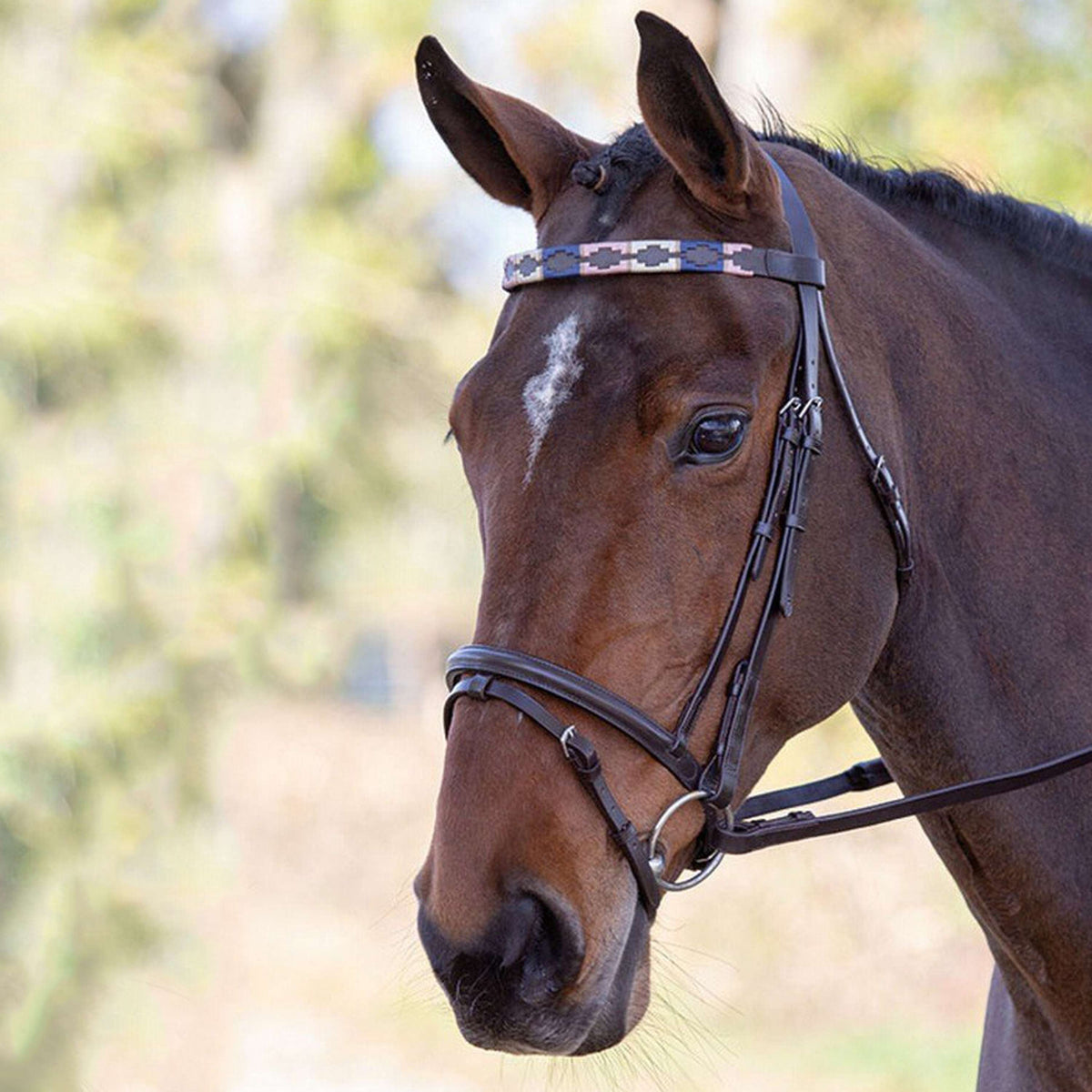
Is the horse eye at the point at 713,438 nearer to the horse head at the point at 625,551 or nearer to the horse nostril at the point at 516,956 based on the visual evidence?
the horse head at the point at 625,551

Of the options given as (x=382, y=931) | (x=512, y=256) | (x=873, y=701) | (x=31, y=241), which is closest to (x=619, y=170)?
(x=512, y=256)

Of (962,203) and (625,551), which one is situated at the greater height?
(962,203)

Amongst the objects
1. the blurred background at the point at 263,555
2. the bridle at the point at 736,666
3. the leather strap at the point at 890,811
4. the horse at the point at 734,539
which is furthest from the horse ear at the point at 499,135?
the blurred background at the point at 263,555

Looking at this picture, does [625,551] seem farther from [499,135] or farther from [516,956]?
[499,135]

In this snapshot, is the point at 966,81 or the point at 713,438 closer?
the point at 713,438

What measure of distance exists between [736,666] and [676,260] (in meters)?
0.66

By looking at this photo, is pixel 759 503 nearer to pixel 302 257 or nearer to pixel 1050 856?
pixel 1050 856

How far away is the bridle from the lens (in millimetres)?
2301

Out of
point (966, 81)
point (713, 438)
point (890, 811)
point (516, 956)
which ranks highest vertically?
point (966, 81)

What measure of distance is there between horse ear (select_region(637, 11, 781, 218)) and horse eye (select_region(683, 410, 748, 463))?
40cm

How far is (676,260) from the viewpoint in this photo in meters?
2.51

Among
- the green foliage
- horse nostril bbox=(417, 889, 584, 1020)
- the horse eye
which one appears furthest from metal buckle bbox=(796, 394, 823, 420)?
the green foliage

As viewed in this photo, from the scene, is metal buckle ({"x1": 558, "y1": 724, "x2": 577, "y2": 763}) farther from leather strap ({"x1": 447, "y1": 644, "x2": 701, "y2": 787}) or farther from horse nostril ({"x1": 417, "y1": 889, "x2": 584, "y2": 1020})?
horse nostril ({"x1": 417, "y1": 889, "x2": 584, "y2": 1020})

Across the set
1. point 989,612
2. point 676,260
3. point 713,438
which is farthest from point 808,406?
point 989,612
